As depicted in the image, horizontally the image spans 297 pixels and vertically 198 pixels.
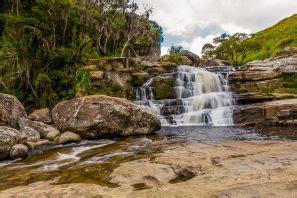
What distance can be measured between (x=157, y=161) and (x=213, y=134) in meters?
6.43

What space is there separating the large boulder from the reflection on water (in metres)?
0.66

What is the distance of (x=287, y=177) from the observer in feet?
18.0

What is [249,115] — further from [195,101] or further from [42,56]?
[42,56]

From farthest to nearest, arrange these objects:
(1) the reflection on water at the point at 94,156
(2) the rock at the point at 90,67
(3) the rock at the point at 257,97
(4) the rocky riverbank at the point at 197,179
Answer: (2) the rock at the point at 90,67
(3) the rock at the point at 257,97
(1) the reflection on water at the point at 94,156
(4) the rocky riverbank at the point at 197,179

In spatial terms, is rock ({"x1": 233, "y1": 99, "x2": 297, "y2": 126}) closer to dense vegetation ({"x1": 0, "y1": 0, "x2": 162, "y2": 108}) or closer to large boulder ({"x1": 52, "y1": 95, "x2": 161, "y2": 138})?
large boulder ({"x1": 52, "y1": 95, "x2": 161, "y2": 138})

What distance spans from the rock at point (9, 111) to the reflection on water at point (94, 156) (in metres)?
2.94

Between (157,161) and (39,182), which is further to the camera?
(157,161)

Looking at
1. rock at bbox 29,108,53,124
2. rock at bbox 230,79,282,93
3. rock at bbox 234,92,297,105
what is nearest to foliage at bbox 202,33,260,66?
rock at bbox 230,79,282,93

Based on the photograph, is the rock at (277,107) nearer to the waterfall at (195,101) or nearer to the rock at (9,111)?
the waterfall at (195,101)

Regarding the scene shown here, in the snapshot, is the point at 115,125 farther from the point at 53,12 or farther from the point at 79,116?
the point at 53,12

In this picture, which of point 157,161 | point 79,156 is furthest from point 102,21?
point 157,161

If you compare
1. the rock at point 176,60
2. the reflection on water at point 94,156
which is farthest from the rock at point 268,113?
the rock at point 176,60

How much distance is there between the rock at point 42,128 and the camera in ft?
45.0

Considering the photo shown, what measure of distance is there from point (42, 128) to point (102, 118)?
2.79 m
